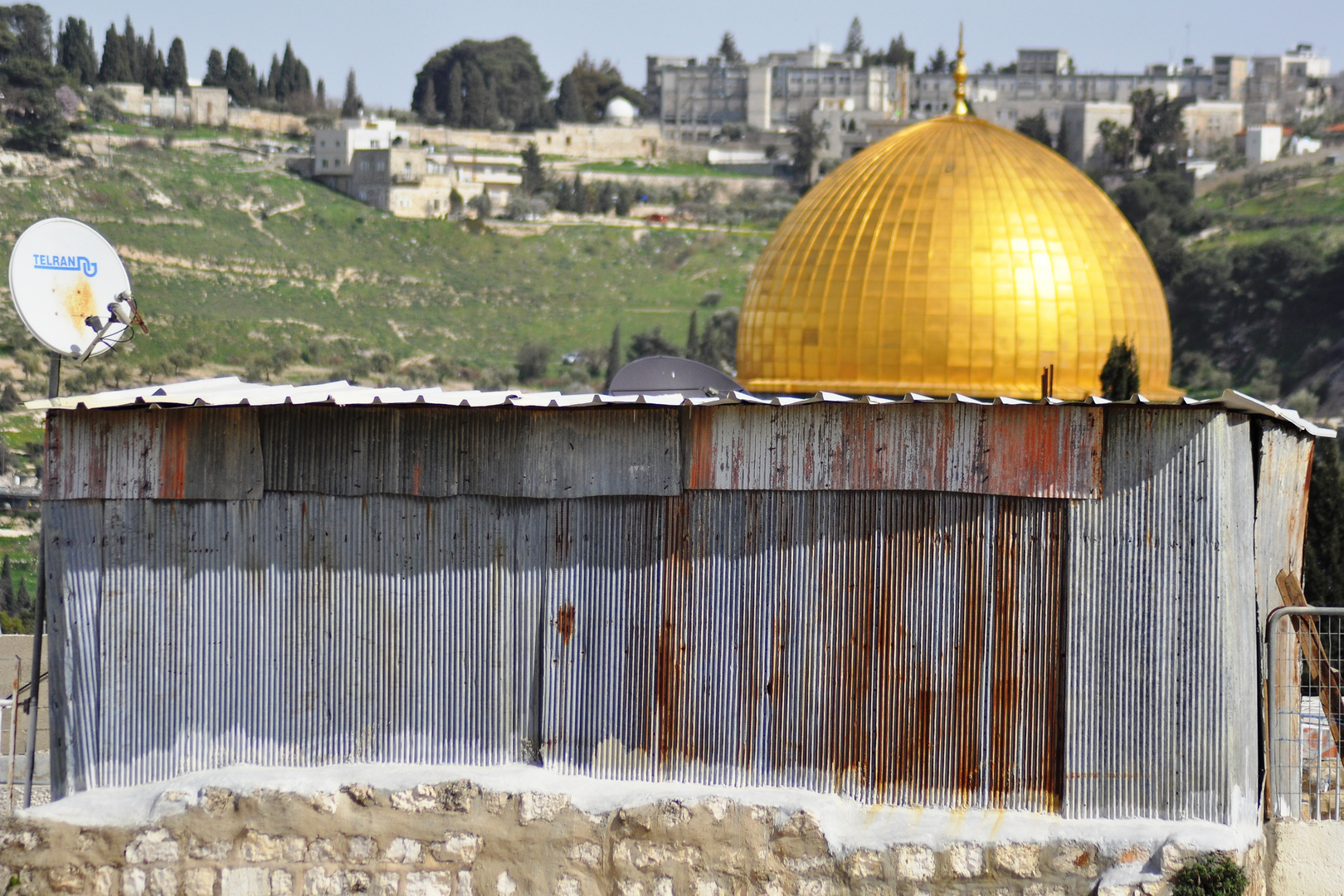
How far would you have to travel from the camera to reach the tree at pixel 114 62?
81.4 m

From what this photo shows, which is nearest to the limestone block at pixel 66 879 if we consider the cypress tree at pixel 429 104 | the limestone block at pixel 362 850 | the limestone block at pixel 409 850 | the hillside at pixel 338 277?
the limestone block at pixel 362 850

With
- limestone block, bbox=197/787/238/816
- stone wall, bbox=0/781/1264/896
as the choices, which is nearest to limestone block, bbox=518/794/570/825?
stone wall, bbox=0/781/1264/896

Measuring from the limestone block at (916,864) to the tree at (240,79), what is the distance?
8704cm

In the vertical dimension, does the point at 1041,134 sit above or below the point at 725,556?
above

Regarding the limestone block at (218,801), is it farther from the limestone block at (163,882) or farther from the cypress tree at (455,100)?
the cypress tree at (455,100)

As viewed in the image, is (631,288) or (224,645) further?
(631,288)

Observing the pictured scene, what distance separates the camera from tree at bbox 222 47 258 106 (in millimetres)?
87875

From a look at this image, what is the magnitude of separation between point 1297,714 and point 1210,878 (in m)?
0.91

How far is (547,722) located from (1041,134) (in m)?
71.8

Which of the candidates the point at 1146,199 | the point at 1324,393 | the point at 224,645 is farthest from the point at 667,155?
the point at 224,645

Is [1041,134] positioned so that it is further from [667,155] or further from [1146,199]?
[667,155]

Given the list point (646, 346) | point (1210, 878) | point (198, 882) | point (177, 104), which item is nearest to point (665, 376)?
point (198, 882)

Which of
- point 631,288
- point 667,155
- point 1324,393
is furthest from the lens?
point 667,155

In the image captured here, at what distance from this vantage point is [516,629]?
6.45m
